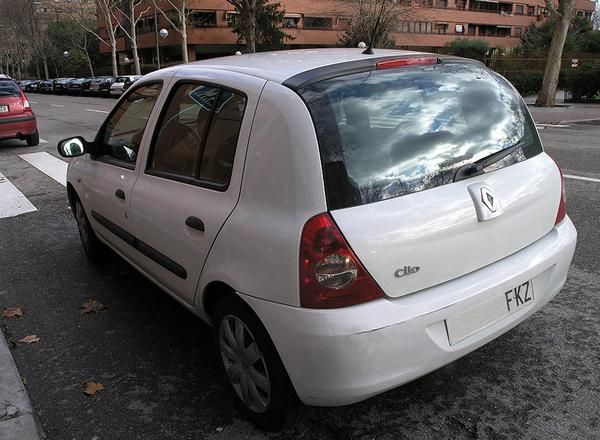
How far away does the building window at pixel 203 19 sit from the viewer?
5612cm

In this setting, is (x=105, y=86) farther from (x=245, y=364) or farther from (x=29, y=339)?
(x=245, y=364)

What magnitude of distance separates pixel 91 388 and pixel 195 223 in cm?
113

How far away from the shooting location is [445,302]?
2227mm

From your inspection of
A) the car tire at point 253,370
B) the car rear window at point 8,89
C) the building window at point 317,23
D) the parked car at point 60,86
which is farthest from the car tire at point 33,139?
the building window at point 317,23

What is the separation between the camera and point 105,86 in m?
38.4

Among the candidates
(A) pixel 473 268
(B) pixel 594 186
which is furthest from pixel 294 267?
(B) pixel 594 186

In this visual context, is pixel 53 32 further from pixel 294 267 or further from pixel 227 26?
pixel 294 267

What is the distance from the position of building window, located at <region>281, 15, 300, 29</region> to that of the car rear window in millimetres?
49753

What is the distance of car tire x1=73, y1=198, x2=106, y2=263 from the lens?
466 cm

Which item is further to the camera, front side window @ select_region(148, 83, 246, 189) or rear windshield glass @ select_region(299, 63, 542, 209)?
front side window @ select_region(148, 83, 246, 189)

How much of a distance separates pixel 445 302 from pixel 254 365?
2.94 ft

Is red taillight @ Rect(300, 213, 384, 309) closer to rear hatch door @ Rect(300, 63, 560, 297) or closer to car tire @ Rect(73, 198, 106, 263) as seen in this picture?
rear hatch door @ Rect(300, 63, 560, 297)

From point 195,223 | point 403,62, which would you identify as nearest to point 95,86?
point 195,223

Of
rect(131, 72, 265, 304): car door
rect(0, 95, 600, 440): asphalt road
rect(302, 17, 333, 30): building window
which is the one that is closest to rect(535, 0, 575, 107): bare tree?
rect(0, 95, 600, 440): asphalt road
